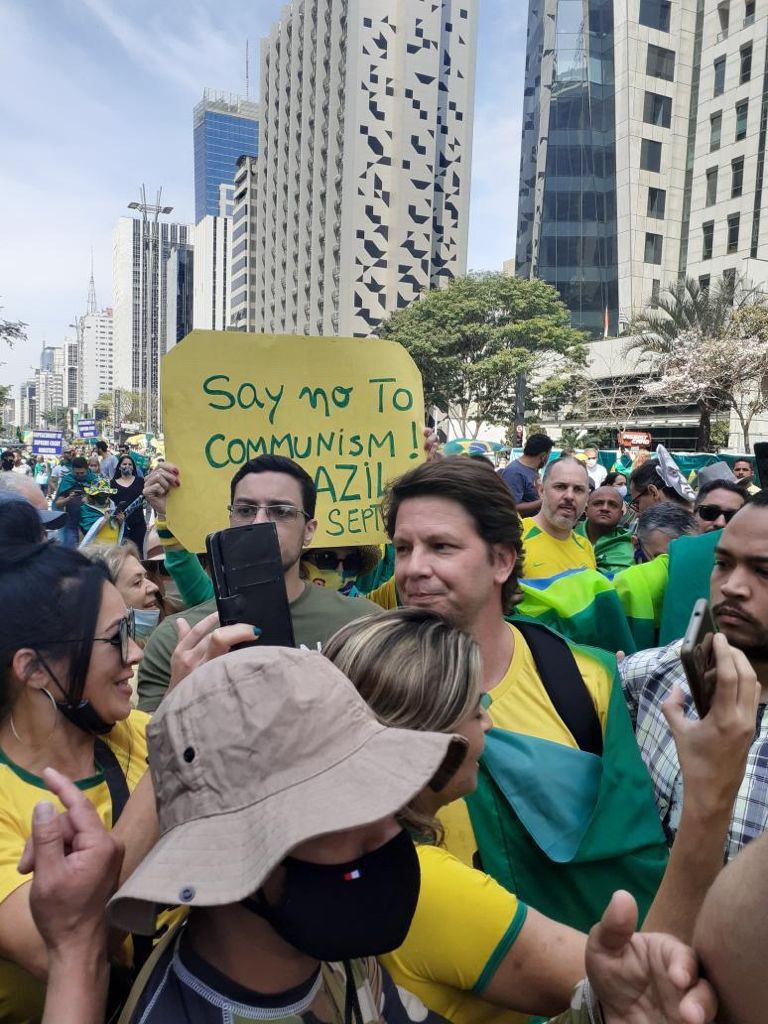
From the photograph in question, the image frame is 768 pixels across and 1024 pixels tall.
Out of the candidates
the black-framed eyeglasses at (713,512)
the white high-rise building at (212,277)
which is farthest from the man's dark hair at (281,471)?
the white high-rise building at (212,277)

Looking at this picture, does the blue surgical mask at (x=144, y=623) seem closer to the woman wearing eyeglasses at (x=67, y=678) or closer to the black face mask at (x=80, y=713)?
the woman wearing eyeglasses at (x=67, y=678)

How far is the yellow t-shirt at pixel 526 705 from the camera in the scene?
5.62ft

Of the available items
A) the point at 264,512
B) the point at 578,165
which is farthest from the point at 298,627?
the point at 578,165

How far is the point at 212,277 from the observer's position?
121m

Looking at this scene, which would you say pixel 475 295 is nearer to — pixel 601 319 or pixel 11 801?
pixel 601 319

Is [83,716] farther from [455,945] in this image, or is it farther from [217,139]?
[217,139]

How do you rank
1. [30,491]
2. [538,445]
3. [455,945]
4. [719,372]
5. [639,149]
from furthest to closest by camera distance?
1. [639,149]
2. [719,372]
3. [538,445]
4. [30,491]
5. [455,945]

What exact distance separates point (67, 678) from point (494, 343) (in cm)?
3648

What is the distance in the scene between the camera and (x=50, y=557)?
194 centimetres

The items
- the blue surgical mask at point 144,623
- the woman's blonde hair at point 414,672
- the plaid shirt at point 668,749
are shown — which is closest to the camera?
the woman's blonde hair at point 414,672

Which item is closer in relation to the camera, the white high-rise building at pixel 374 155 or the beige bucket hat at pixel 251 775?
the beige bucket hat at pixel 251 775

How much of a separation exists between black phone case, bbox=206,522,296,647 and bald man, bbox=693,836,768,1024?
1047 millimetres

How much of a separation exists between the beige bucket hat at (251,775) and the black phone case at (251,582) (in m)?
0.64

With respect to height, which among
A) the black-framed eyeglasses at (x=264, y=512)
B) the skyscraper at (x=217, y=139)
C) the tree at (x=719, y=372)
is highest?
the skyscraper at (x=217, y=139)
